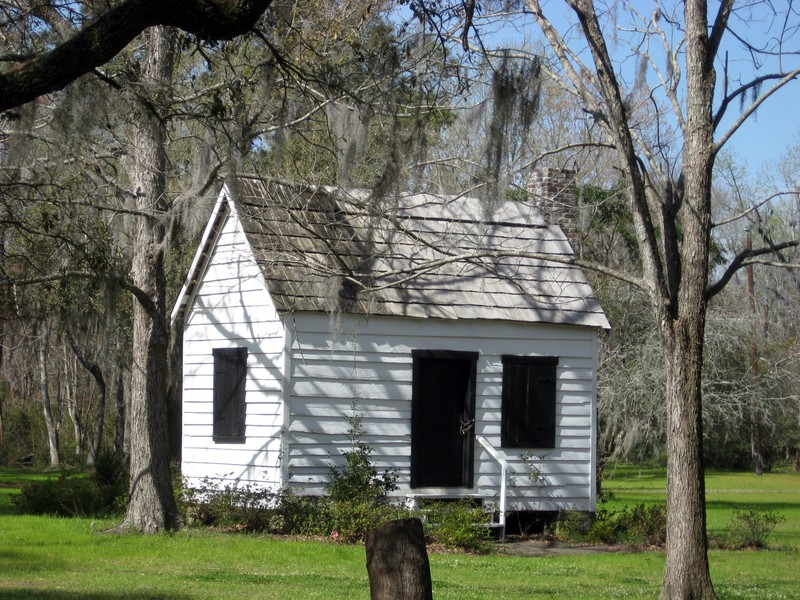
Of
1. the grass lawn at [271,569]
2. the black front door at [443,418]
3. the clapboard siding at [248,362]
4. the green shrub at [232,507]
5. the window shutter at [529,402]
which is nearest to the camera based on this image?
the grass lawn at [271,569]

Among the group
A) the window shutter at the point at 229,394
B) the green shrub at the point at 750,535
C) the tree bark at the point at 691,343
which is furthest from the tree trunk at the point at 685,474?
the window shutter at the point at 229,394

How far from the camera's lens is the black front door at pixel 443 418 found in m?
16.2

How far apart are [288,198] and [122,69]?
552cm

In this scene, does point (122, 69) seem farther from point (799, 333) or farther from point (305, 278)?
point (799, 333)

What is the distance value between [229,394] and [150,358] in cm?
208

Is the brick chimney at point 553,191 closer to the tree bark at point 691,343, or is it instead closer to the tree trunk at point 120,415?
the tree bark at point 691,343

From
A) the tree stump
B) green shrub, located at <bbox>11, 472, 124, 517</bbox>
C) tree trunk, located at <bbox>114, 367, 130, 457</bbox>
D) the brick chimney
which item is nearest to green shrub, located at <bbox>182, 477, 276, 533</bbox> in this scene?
green shrub, located at <bbox>11, 472, 124, 517</bbox>

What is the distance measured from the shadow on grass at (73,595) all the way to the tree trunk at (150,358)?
464cm

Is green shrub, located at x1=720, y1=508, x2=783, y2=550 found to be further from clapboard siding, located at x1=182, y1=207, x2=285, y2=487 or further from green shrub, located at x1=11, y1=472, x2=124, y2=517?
green shrub, located at x1=11, y1=472, x2=124, y2=517

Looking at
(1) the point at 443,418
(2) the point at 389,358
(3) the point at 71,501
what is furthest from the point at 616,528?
(3) the point at 71,501

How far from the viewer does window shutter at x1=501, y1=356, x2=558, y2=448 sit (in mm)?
16578

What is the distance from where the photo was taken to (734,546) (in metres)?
15.9

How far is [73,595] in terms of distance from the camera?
31.4 ft

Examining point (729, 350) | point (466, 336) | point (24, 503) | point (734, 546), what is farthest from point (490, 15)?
point (729, 350)
